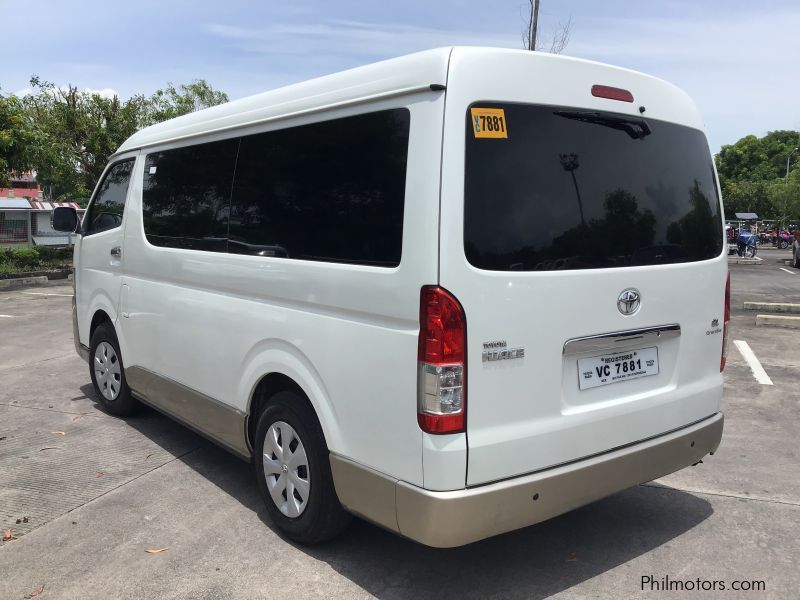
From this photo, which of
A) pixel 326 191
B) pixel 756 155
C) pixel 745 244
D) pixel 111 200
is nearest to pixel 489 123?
pixel 326 191

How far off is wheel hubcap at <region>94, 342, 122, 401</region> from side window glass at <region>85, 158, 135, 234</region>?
39.1 inches

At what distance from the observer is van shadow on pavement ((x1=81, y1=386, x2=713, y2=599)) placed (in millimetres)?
3176

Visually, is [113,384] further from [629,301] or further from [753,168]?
[753,168]

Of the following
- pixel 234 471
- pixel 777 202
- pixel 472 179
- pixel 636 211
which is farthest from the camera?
pixel 777 202

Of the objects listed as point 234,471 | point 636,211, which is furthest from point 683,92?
point 234,471

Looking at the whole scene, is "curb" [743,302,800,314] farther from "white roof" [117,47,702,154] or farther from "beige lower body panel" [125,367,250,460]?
"beige lower body panel" [125,367,250,460]

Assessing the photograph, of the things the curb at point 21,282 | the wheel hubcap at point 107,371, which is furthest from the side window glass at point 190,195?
the curb at point 21,282

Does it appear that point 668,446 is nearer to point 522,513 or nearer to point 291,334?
point 522,513

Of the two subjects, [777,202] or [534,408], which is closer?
[534,408]

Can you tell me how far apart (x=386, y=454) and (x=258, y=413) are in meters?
1.18

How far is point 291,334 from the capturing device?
11.1 ft

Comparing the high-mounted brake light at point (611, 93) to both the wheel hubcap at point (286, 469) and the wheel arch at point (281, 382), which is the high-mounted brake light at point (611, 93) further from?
the wheel hubcap at point (286, 469)

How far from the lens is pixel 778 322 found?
34.5ft

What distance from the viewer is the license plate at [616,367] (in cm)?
308
